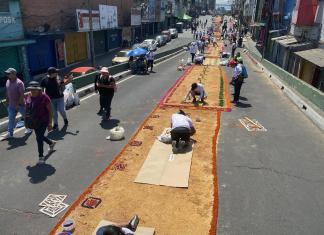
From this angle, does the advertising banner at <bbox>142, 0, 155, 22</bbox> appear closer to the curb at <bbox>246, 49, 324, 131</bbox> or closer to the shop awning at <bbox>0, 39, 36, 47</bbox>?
the shop awning at <bbox>0, 39, 36, 47</bbox>

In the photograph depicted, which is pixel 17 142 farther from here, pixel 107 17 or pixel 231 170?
pixel 107 17

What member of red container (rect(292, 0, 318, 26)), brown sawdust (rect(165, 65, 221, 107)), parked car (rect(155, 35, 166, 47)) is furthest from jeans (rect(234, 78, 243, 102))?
parked car (rect(155, 35, 166, 47))

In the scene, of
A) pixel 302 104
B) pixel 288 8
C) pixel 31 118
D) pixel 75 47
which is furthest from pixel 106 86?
pixel 288 8

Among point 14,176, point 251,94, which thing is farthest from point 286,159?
point 251,94

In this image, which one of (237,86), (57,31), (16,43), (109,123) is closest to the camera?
(109,123)

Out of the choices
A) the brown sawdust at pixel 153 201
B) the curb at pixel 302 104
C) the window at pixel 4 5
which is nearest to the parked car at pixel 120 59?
the window at pixel 4 5

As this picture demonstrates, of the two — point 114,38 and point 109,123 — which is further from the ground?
point 114,38

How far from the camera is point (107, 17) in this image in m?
35.9

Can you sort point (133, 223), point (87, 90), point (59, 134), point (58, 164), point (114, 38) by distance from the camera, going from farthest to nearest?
1. point (114, 38)
2. point (87, 90)
3. point (59, 134)
4. point (58, 164)
5. point (133, 223)

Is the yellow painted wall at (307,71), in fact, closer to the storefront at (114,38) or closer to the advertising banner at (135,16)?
the storefront at (114,38)

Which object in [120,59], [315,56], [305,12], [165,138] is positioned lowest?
[120,59]

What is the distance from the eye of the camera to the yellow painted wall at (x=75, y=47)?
95.1ft

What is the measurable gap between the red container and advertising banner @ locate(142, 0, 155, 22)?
33.7 metres

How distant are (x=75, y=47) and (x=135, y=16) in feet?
63.9
